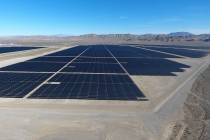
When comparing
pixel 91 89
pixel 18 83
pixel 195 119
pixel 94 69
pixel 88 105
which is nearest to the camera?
pixel 195 119

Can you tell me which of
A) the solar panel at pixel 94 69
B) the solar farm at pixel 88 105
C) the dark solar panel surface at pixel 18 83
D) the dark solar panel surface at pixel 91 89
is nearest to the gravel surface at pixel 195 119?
the solar farm at pixel 88 105

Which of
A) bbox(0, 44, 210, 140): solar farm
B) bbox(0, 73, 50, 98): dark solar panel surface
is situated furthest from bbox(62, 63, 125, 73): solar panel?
bbox(0, 73, 50, 98): dark solar panel surface

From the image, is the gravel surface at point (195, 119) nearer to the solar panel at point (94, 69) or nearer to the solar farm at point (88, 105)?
the solar farm at point (88, 105)

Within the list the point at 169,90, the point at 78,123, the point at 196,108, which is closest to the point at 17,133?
the point at 78,123

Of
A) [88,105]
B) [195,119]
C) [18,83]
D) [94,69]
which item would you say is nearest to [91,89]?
[88,105]

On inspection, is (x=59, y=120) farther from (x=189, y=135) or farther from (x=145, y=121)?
(x=189, y=135)

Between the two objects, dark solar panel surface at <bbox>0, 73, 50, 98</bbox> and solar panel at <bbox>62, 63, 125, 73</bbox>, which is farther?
solar panel at <bbox>62, 63, 125, 73</bbox>

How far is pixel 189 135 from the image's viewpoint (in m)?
16.1

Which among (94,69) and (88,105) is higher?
(88,105)

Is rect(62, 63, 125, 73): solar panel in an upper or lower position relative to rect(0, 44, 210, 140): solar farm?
lower

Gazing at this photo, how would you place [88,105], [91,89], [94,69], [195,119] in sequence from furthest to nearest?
[94,69]
[91,89]
[88,105]
[195,119]

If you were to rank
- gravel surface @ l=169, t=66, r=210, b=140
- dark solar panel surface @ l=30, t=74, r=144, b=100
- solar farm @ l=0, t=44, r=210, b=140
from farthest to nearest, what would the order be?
1. dark solar panel surface @ l=30, t=74, r=144, b=100
2. solar farm @ l=0, t=44, r=210, b=140
3. gravel surface @ l=169, t=66, r=210, b=140

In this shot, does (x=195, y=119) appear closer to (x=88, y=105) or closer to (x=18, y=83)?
(x=88, y=105)

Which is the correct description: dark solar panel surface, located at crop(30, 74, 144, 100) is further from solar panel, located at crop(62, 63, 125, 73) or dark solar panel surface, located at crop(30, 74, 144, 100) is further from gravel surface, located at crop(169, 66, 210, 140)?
solar panel, located at crop(62, 63, 125, 73)
